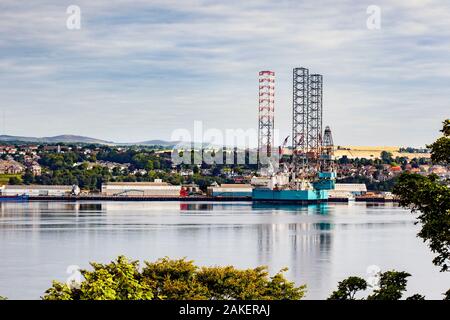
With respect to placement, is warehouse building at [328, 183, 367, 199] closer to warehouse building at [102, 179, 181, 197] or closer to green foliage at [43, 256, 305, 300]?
warehouse building at [102, 179, 181, 197]

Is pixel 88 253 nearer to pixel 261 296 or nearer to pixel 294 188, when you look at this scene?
pixel 261 296

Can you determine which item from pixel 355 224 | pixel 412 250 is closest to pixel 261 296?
pixel 412 250

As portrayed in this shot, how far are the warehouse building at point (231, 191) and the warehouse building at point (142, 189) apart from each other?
186 inches

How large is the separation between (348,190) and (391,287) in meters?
109

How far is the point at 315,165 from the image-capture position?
105625 mm

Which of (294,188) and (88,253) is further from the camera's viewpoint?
(294,188)

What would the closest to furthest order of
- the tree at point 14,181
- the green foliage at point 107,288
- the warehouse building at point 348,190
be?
the green foliage at point 107,288 → the warehouse building at point 348,190 → the tree at point 14,181

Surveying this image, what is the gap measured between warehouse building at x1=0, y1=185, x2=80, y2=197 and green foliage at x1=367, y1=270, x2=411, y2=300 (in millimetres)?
106151

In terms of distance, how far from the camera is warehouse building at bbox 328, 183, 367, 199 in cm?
11416

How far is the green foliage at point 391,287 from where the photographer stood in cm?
1086

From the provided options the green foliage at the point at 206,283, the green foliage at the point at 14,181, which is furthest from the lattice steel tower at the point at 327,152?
the green foliage at the point at 206,283

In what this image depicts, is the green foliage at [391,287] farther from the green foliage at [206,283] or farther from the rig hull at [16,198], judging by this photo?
the rig hull at [16,198]

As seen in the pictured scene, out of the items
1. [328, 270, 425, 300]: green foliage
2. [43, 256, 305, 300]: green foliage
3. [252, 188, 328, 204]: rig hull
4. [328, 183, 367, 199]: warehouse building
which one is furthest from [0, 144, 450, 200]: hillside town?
[328, 270, 425, 300]: green foliage
